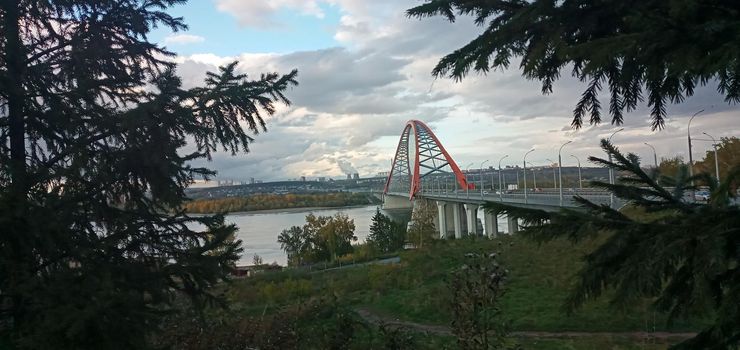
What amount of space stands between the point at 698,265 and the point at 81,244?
15.2 feet

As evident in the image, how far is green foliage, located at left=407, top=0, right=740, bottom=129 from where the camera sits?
1.73 meters

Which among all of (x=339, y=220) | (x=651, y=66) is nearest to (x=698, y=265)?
(x=651, y=66)

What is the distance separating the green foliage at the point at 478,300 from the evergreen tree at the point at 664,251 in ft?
5.63

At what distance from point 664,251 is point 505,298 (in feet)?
40.5

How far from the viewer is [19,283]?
13.6ft

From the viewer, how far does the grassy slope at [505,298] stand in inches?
429

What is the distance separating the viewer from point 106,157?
511cm

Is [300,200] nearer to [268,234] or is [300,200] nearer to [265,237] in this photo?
[268,234]

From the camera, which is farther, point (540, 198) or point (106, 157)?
point (540, 198)

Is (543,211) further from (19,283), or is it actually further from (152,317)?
(19,283)

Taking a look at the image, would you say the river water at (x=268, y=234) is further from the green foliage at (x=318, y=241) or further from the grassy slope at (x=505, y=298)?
the grassy slope at (x=505, y=298)

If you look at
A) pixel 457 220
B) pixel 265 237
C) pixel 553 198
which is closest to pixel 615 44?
pixel 553 198

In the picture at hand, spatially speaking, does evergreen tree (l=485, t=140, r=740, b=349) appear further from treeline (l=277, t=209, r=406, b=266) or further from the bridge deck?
treeline (l=277, t=209, r=406, b=266)

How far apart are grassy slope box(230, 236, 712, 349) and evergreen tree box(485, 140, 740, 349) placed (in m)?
4.76
